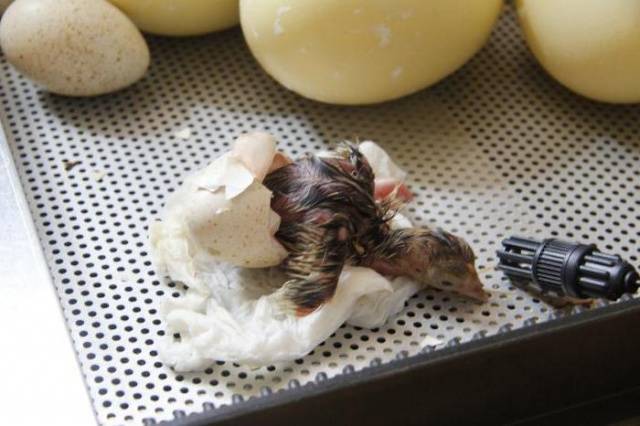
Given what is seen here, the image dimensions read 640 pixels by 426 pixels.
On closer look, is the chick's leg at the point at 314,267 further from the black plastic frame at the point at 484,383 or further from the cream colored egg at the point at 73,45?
the cream colored egg at the point at 73,45

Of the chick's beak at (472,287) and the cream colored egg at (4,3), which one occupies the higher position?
the chick's beak at (472,287)

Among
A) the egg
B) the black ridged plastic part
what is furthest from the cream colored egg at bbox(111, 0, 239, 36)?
the black ridged plastic part

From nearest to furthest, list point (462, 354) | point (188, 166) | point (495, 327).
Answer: point (462, 354) → point (495, 327) → point (188, 166)

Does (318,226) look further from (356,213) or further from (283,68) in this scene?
(283,68)

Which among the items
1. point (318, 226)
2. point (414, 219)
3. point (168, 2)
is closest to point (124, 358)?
point (318, 226)

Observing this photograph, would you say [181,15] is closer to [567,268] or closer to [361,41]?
[361,41]

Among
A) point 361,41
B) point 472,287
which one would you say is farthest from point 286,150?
point 472,287

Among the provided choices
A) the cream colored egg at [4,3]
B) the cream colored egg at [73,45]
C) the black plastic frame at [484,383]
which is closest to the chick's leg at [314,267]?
the black plastic frame at [484,383]
